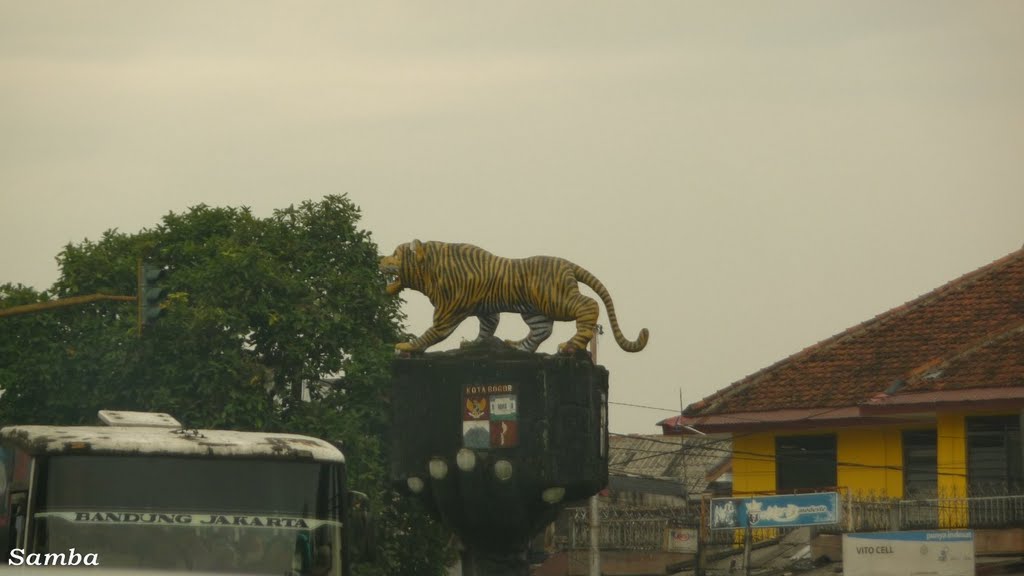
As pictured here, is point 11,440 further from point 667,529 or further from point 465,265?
point 667,529

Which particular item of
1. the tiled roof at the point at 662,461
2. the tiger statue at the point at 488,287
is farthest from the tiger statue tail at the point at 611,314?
the tiled roof at the point at 662,461

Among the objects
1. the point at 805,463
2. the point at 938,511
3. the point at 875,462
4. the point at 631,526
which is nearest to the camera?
the point at 938,511

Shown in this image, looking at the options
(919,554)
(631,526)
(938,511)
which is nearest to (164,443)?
(919,554)

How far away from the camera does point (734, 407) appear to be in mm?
32844

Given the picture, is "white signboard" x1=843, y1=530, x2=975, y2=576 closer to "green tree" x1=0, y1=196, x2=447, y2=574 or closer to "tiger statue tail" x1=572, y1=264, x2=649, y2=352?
"tiger statue tail" x1=572, y1=264, x2=649, y2=352

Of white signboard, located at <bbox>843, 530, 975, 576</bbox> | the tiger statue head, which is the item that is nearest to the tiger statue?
the tiger statue head

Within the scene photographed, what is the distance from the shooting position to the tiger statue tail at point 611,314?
23.4 m

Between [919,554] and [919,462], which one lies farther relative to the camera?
[919,462]

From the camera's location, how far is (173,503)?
14922 mm

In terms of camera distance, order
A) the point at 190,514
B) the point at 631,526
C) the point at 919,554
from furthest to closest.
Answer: the point at 631,526
the point at 919,554
the point at 190,514

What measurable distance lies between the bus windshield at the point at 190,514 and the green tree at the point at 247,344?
57.1ft

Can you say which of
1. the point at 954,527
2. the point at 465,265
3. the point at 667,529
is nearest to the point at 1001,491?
the point at 954,527

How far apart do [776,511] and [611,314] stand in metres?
6.55

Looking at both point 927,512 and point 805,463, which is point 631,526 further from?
point 927,512
